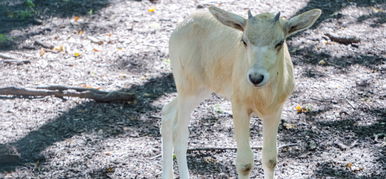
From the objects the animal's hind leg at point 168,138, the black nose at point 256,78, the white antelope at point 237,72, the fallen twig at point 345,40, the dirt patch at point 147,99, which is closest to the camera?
the black nose at point 256,78

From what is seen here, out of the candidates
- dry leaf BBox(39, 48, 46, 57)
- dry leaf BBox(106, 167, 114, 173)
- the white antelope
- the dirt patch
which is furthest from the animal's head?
dry leaf BBox(39, 48, 46, 57)

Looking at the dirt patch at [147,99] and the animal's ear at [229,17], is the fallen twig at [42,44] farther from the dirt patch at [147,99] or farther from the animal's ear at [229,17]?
Answer: the animal's ear at [229,17]

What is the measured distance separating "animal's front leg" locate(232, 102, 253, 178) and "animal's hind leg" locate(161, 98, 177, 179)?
1.12 metres

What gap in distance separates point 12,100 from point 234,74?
13.9 ft

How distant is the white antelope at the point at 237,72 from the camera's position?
5.45m

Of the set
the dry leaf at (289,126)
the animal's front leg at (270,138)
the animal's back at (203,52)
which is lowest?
the dry leaf at (289,126)

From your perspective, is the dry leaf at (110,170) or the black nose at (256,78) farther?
the dry leaf at (110,170)

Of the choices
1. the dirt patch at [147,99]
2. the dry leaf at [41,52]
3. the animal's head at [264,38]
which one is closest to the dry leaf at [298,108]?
the dirt patch at [147,99]

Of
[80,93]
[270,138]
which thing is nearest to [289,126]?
[270,138]

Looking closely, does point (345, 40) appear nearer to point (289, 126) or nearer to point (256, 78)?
point (289, 126)

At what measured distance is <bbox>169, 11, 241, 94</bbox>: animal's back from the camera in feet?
20.9

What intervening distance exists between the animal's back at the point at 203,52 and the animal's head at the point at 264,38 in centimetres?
64

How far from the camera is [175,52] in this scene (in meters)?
6.80

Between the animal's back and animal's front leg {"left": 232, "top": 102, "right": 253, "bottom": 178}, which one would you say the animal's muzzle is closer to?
animal's front leg {"left": 232, "top": 102, "right": 253, "bottom": 178}
